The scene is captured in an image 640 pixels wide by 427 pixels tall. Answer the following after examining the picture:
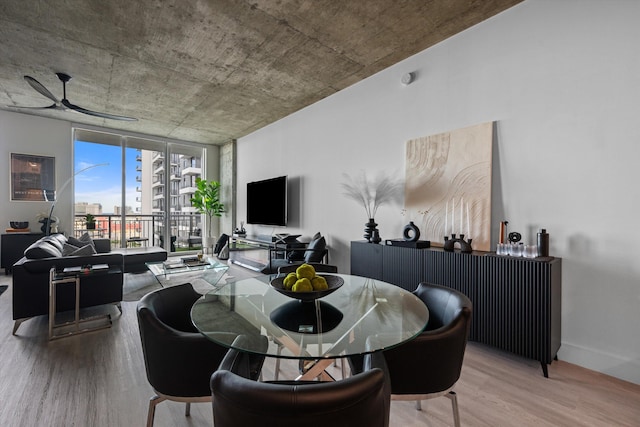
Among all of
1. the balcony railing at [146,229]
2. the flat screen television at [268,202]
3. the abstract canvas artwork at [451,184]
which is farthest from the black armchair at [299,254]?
the balcony railing at [146,229]

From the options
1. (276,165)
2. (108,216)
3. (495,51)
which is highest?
(495,51)

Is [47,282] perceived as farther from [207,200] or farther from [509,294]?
[207,200]

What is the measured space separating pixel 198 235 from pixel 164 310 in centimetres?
714

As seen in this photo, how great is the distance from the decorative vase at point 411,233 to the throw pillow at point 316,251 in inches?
57.5

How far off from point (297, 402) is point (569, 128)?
2.92 meters

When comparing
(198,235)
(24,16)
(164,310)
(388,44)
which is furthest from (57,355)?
(198,235)

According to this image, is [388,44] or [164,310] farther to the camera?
[388,44]

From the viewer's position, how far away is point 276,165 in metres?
6.03

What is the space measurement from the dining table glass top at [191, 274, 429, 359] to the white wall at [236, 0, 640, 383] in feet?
5.19

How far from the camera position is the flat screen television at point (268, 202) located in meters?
5.57

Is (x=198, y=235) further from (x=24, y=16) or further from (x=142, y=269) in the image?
(x=24, y=16)

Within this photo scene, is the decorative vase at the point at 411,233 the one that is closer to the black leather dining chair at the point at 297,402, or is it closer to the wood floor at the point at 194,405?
the wood floor at the point at 194,405

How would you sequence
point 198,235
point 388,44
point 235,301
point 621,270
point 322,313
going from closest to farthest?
point 322,313, point 235,301, point 621,270, point 388,44, point 198,235

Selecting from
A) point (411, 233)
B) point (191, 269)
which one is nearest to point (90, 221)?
point (191, 269)
